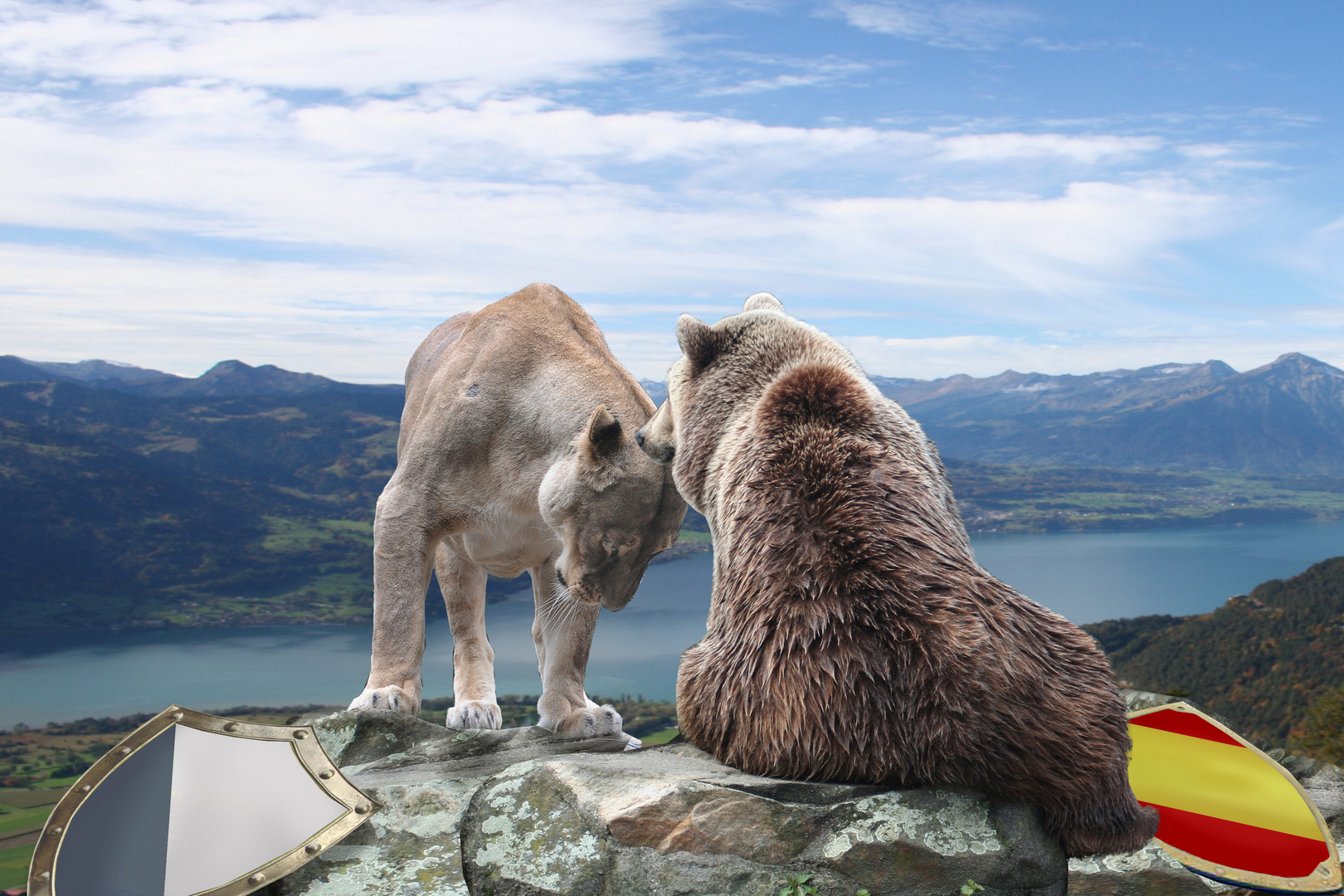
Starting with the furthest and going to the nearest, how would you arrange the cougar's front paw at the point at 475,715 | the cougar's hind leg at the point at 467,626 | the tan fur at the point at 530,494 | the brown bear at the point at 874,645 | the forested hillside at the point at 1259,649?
1. the forested hillside at the point at 1259,649
2. the cougar's hind leg at the point at 467,626
3. the cougar's front paw at the point at 475,715
4. the tan fur at the point at 530,494
5. the brown bear at the point at 874,645

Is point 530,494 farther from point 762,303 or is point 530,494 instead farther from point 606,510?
point 762,303

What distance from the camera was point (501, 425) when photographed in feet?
18.1

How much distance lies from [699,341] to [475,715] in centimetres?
314

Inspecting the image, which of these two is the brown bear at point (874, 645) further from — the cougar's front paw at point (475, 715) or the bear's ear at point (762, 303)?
the cougar's front paw at point (475, 715)

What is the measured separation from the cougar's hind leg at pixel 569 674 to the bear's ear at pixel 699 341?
6.56 ft

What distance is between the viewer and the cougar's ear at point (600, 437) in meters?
4.93

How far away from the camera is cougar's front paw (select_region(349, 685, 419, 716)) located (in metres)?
5.20

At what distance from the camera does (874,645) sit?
3373 millimetres

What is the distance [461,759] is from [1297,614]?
15854mm

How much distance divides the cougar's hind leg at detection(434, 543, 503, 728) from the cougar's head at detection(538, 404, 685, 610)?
4.63 feet

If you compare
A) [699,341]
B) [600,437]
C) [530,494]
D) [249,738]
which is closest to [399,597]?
[530,494]

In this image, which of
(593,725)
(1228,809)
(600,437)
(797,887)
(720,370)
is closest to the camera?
(797,887)

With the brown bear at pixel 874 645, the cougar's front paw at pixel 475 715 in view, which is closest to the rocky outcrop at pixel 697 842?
the brown bear at pixel 874 645

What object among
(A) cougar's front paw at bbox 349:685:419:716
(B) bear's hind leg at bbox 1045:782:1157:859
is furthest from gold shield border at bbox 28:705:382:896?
(B) bear's hind leg at bbox 1045:782:1157:859
